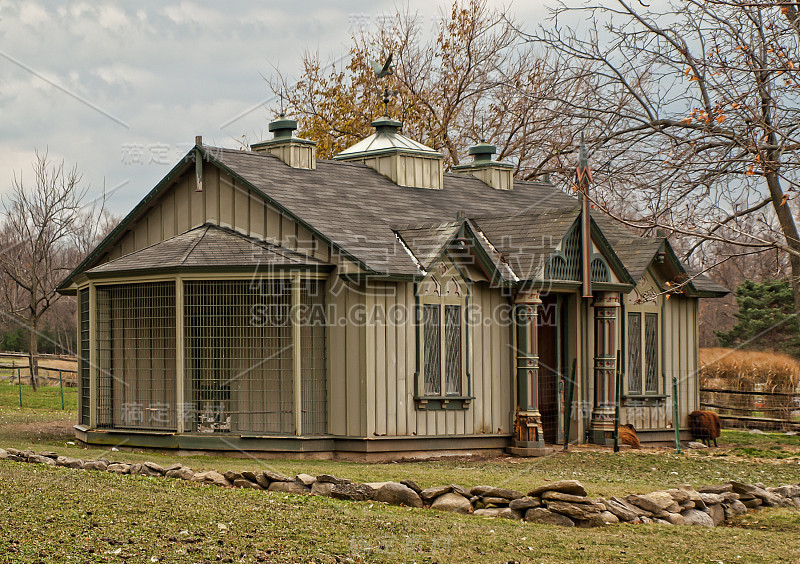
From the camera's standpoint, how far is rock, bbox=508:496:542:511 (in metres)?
10.7

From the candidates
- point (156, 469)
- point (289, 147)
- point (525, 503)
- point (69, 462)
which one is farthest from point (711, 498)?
point (289, 147)

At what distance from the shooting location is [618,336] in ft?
66.4

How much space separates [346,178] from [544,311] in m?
4.61

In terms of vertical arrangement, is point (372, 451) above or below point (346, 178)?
below

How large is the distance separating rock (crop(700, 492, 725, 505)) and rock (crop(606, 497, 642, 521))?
105 cm

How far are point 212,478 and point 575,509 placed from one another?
420 centimetres

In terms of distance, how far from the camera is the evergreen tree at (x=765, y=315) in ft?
135

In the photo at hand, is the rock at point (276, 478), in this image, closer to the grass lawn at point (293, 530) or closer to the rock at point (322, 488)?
the rock at point (322, 488)

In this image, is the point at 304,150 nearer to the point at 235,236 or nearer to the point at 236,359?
the point at 235,236

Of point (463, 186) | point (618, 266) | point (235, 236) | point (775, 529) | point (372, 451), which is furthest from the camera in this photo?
point (463, 186)

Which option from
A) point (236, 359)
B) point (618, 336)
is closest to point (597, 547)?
point (236, 359)

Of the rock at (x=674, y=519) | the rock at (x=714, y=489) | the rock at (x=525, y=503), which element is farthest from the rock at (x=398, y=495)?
the rock at (x=714, y=489)

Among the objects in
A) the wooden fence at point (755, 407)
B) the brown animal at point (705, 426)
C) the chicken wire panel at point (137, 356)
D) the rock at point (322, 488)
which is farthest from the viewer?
the wooden fence at point (755, 407)

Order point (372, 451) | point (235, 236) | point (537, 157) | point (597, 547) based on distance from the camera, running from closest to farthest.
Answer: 1. point (597, 547)
2. point (372, 451)
3. point (235, 236)
4. point (537, 157)
